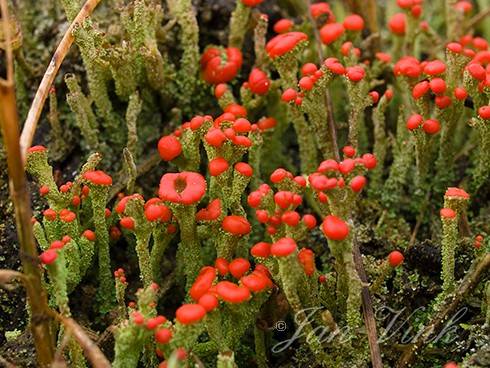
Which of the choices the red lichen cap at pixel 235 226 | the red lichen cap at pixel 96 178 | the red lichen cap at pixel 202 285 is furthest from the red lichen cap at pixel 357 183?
the red lichen cap at pixel 96 178

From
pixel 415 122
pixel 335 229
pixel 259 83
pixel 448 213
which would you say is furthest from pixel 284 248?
pixel 259 83

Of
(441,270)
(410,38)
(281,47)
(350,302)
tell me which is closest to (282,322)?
(350,302)

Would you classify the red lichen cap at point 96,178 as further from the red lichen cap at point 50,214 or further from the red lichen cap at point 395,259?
the red lichen cap at point 395,259

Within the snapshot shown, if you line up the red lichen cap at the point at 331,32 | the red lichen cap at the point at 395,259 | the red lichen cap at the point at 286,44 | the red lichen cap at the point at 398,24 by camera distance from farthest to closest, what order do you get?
the red lichen cap at the point at 398,24, the red lichen cap at the point at 331,32, the red lichen cap at the point at 286,44, the red lichen cap at the point at 395,259

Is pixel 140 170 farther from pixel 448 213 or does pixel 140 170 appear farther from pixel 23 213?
pixel 448 213

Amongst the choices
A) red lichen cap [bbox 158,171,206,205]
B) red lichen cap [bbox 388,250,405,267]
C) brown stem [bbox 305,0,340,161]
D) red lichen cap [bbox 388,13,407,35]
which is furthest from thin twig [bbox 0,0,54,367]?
red lichen cap [bbox 388,13,407,35]

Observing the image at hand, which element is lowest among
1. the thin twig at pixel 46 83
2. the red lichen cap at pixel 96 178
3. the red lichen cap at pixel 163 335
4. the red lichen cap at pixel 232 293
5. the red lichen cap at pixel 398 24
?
the red lichen cap at pixel 163 335

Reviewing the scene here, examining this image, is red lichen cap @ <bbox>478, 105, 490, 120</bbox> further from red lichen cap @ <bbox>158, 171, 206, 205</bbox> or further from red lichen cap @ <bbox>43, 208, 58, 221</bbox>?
red lichen cap @ <bbox>43, 208, 58, 221</bbox>

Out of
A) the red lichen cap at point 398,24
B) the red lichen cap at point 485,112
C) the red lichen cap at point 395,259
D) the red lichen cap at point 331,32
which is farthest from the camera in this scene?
the red lichen cap at point 398,24
